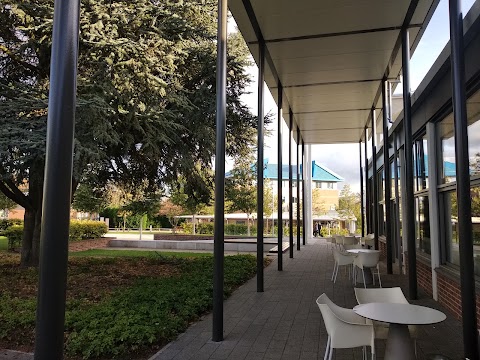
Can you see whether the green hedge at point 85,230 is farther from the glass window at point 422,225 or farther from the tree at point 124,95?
the glass window at point 422,225

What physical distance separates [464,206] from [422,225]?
4.89 meters

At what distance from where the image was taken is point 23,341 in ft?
16.5

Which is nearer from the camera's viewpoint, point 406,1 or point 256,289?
point 406,1

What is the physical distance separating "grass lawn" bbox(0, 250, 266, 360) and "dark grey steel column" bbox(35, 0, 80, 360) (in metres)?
2.45

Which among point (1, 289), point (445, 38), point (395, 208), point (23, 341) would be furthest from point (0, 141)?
point (395, 208)

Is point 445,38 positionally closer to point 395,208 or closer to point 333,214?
point 395,208

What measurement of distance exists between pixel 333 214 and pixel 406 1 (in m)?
45.6

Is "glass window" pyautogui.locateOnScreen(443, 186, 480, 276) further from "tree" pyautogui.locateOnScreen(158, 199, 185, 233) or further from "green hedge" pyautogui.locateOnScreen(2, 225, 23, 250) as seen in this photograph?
"tree" pyautogui.locateOnScreen(158, 199, 185, 233)

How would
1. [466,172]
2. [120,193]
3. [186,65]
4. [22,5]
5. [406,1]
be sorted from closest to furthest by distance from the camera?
[466,172] → [406,1] → [22,5] → [186,65] → [120,193]

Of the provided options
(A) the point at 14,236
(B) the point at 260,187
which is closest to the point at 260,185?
(B) the point at 260,187

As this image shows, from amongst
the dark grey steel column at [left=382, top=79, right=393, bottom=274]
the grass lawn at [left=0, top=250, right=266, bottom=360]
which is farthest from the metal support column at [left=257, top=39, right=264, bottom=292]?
the dark grey steel column at [left=382, top=79, right=393, bottom=274]

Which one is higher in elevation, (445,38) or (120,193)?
(445,38)

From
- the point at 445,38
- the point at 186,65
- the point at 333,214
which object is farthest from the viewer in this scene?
the point at 333,214

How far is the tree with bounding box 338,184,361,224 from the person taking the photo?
119 ft
